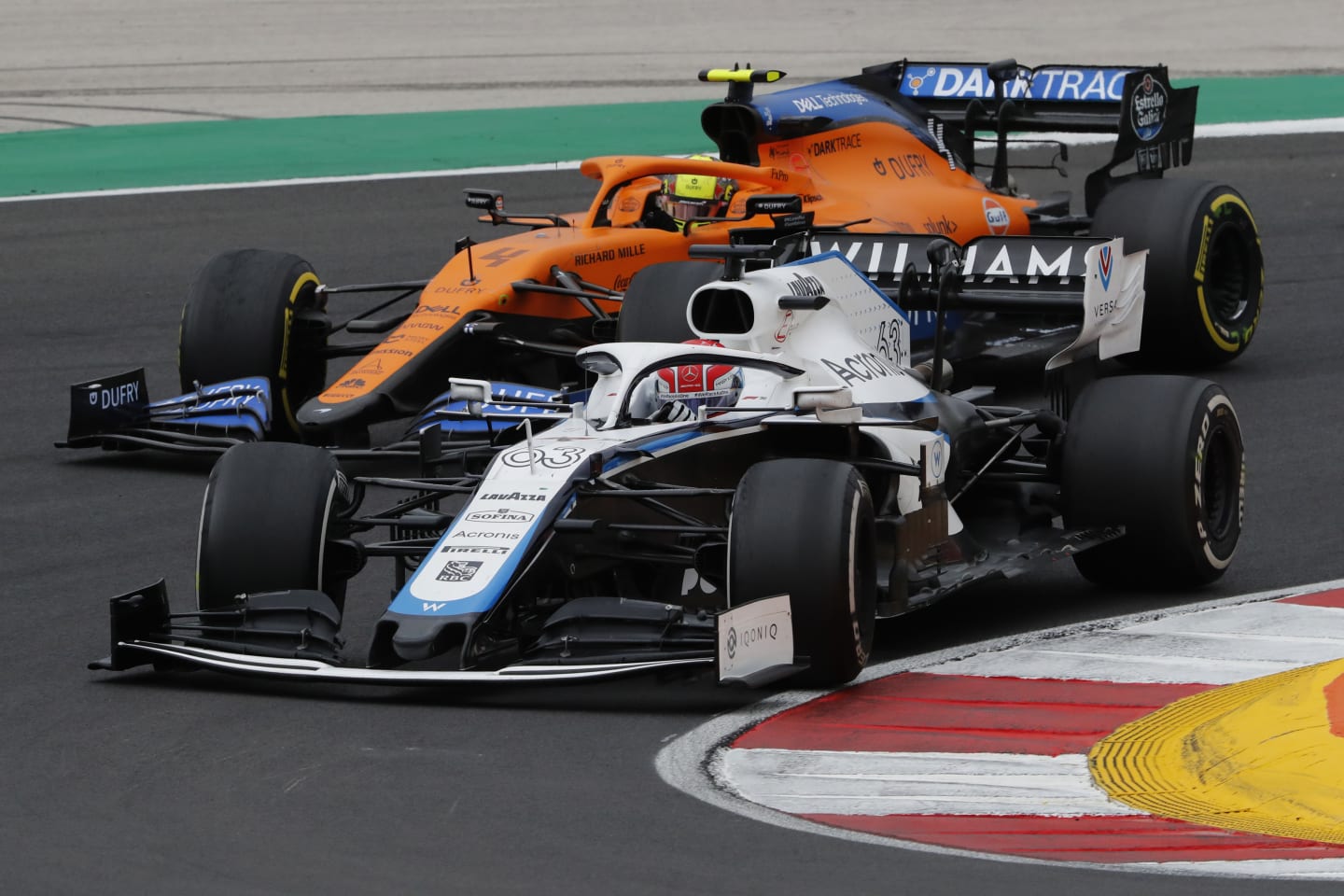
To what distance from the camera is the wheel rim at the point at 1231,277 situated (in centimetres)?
1435

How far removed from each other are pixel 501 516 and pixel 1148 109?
807cm

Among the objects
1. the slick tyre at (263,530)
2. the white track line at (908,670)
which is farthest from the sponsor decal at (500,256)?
the white track line at (908,670)

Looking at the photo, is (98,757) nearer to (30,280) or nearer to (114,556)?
(114,556)

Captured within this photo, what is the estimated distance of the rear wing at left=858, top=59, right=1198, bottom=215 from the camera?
1489 cm

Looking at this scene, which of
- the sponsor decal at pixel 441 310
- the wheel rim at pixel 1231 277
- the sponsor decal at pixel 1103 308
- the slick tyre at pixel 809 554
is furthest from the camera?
the wheel rim at pixel 1231 277

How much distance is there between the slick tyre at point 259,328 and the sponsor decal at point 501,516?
5118 mm

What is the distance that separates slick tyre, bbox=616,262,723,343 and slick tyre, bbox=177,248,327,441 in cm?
192

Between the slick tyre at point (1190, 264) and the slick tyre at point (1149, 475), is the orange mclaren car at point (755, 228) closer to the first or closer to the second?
the slick tyre at point (1190, 264)

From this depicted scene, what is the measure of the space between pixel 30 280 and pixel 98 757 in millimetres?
11093

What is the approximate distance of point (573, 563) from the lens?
323 inches

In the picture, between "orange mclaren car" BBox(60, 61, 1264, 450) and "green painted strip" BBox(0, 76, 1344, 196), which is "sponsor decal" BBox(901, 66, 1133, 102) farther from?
"green painted strip" BBox(0, 76, 1344, 196)

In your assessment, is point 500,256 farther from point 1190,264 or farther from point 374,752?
point 374,752

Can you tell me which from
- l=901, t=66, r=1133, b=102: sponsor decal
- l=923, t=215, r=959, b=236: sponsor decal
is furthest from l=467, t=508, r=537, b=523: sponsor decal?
l=901, t=66, r=1133, b=102: sponsor decal

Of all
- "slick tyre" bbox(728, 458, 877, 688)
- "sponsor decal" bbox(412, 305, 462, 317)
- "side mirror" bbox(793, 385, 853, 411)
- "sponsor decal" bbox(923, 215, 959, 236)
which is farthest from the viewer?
"sponsor decal" bbox(923, 215, 959, 236)
